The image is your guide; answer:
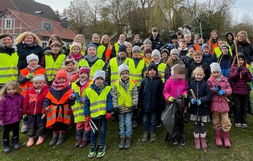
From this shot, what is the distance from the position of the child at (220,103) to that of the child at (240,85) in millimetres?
802

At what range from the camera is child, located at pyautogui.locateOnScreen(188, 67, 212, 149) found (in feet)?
13.1

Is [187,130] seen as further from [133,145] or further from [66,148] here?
[66,148]

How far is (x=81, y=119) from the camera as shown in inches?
173

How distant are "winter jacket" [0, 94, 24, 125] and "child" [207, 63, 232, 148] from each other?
169 inches

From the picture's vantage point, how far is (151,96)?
430cm

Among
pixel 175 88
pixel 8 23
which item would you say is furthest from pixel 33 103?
pixel 8 23

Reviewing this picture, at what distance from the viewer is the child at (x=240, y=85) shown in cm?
464

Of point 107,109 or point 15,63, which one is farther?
point 15,63

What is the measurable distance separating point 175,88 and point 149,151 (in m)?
1.46

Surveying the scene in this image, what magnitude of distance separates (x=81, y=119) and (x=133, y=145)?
1.32m

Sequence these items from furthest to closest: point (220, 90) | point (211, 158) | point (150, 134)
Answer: point (150, 134)
point (220, 90)
point (211, 158)

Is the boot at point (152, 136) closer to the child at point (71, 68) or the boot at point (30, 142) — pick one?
the child at point (71, 68)

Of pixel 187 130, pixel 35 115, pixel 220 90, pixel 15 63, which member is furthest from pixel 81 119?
pixel 220 90

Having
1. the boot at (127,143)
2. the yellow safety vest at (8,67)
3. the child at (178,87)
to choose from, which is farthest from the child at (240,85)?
the yellow safety vest at (8,67)
